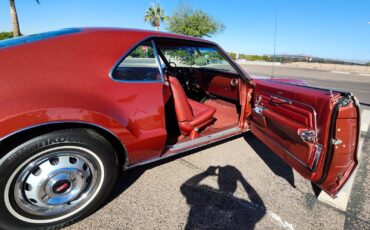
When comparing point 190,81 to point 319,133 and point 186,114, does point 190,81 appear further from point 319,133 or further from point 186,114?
point 319,133

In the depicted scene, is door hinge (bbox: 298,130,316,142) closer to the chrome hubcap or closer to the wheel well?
the wheel well

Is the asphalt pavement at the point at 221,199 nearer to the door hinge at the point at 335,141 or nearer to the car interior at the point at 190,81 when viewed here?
the car interior at the point at 190,81

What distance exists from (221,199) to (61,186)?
1359 millimetres

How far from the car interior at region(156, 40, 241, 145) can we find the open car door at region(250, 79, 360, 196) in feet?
3.13

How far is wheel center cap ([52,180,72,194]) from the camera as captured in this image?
1.69m

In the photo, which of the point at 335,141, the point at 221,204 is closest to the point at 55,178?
the point at 221,204

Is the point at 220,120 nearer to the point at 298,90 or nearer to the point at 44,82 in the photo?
the point at 298,90

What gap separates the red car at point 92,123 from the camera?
1.50 meters

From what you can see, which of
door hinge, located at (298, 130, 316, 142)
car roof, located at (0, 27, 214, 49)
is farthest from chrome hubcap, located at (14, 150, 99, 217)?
door hinge, located at (298, 130, 316, 142)

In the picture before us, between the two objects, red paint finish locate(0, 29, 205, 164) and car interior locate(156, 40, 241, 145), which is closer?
red paint finish locate(0, 29, 205, 164)

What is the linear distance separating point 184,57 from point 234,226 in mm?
2921

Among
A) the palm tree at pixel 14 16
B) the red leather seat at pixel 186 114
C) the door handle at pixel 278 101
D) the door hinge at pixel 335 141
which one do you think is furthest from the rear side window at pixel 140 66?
the palm tree at pixel 14 16

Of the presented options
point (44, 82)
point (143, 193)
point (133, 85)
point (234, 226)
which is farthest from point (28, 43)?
point (234, 226)

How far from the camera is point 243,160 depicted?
9.80 ft
